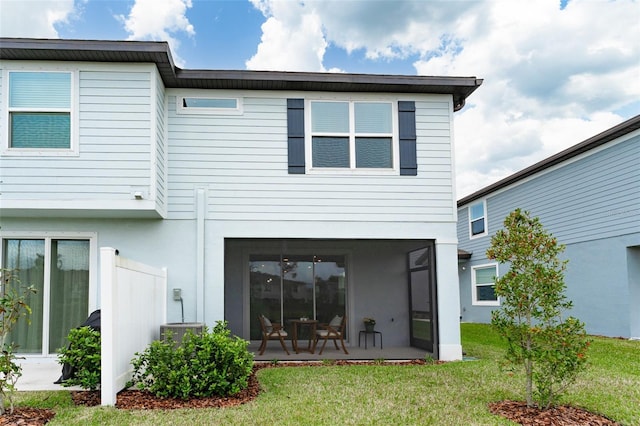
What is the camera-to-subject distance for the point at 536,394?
5277 millimetres

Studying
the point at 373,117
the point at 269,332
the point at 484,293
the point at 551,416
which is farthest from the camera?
the point at 484,293

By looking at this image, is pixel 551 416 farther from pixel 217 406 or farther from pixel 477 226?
pixel 477 226

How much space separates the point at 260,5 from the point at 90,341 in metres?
8.49

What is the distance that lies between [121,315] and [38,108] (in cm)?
380

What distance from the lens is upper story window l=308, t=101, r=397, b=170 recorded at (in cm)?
883

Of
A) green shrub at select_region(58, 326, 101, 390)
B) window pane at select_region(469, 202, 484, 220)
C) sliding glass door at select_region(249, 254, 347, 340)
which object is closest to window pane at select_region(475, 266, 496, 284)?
window pane at select_region(469, 202, 484, 220)

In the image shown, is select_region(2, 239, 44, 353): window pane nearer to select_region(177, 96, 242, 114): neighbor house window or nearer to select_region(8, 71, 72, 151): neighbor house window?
select_region(8, 71, 72, 151): neighbor house window

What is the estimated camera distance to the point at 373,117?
8953 mm

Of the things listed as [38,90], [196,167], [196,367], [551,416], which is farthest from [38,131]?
[551,416]

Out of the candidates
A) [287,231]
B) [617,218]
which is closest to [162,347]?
[287,231]

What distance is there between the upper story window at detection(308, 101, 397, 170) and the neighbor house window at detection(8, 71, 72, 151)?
3.79m

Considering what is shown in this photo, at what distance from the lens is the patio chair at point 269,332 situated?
9694mm

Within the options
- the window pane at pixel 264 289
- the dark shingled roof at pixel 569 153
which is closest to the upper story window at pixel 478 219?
the dark shingled roof at pixel 569 153

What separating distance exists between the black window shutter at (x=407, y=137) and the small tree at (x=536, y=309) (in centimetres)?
361
